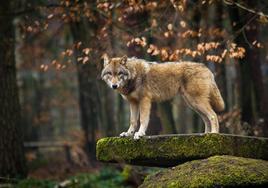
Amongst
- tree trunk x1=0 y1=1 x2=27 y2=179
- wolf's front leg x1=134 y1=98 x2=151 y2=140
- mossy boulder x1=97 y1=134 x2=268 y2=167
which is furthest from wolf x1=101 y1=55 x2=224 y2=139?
tree trunk x1=0 y1=1 x2=27 y2=179

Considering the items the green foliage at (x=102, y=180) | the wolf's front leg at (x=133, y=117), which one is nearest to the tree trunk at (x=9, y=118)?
the green foliage at (x=102, y=180)

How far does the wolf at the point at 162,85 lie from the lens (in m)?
10.9

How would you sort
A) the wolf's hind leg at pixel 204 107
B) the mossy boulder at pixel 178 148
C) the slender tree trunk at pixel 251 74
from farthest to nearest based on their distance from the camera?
the slender tree trunk at pixel 251 74, the wolf's hind leg at pixel 204 107, the mossy boulder at pixel 178 148

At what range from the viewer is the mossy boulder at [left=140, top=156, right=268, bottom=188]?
9250 millimetres

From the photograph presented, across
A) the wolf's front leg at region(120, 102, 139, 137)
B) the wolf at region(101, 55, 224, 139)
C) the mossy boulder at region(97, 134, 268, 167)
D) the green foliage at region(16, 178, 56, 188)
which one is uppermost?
the wolf at region(101, 55, 224, 139)

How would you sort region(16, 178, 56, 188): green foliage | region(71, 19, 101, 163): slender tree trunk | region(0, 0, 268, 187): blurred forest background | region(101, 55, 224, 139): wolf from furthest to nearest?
region(71, 19, 101, 163): slender tree trunk → region(0, 0, 268, 187): blurred forest background → region(16, 178, 56, 188): green foliage → region(101, 55, 224, 139): wolf

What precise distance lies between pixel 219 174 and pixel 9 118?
838 centimetres

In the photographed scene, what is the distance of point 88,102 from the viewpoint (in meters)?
23.6

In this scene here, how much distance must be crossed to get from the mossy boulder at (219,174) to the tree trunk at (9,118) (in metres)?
7.00

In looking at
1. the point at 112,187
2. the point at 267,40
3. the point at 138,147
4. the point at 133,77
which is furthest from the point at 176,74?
the point at 267,40

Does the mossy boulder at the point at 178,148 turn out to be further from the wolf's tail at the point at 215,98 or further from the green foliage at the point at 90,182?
the green foliage at the point at 90,182

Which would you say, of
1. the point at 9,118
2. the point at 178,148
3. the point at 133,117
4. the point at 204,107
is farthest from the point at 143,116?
the point at 9,118

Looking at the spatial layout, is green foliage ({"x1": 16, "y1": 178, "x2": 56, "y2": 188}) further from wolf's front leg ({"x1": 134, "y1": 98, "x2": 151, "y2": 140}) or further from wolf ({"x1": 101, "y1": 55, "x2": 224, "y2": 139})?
wolf's front leg ({"x1": 134, "y1": 98, "x2": 151, "y2": 140})

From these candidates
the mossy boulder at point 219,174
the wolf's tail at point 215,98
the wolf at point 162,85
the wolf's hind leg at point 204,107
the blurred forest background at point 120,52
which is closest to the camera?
the mossy boulder at point 219,174
